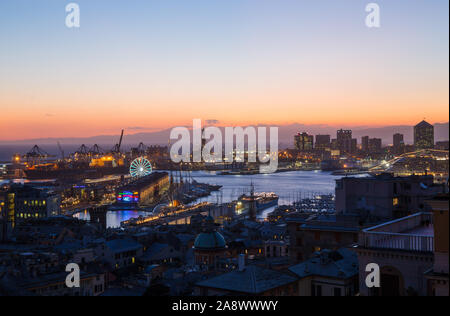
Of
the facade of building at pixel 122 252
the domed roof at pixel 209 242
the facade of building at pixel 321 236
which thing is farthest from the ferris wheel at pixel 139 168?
the facade of building at pixel 321 236

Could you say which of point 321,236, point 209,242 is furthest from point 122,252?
point 321,236

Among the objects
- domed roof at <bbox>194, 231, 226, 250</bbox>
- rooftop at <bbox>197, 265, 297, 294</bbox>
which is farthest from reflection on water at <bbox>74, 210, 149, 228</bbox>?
rooftop at <bbox>197, 265, 297, 294</bbox>

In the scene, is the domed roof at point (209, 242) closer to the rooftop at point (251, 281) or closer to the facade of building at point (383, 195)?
the facade of building at point (383, 195)

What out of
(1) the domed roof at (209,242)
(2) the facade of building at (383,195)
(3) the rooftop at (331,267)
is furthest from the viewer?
(1) the domed roof at (209,242)

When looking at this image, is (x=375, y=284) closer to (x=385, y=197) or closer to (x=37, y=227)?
(x=385, y=197)

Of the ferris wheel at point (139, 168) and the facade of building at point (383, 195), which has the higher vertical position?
the facade of building at point (383, 195)

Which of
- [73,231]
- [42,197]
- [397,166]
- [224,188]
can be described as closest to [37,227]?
[73,231]

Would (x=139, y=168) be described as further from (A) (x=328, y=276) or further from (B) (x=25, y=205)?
(A) (x=328, y=276)

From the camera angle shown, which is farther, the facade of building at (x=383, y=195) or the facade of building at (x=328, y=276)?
the facade of building at (x=383, y=195)
